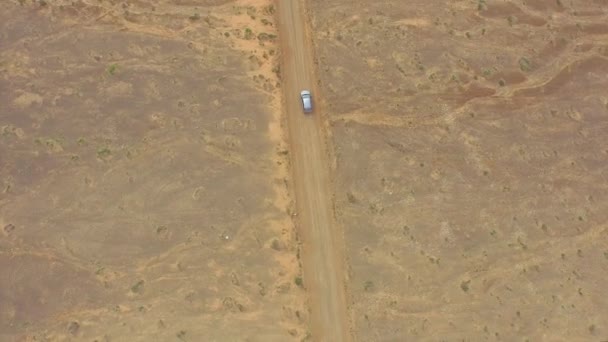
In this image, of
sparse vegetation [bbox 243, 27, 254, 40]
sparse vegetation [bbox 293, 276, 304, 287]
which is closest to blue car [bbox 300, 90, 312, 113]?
sparse vegetation [bbox 243, 27, 254, 40]

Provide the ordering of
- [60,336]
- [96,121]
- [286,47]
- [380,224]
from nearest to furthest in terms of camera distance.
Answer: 1. [60,336]
2. [380,224]
3. [96,121]
4. [286,47]

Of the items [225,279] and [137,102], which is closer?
[225,279]

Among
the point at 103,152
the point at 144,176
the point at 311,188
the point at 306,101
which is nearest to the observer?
the point at 311,188

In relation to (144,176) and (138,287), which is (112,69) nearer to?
(144,176)

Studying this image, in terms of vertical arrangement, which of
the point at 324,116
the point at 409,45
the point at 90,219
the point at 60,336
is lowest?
the point at 60,336

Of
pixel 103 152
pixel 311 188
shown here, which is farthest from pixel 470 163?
pixel 103 152

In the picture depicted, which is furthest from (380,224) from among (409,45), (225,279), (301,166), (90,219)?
(90,219)

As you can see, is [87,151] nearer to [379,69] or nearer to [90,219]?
[90,219]
